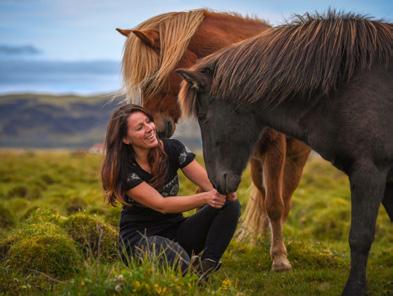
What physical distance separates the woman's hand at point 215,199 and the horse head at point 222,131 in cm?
8

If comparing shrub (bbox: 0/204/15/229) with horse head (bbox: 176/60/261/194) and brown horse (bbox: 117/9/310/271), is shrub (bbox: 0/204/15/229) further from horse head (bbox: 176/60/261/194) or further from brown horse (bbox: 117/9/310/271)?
horse head (bbox: 176/60/261/194)

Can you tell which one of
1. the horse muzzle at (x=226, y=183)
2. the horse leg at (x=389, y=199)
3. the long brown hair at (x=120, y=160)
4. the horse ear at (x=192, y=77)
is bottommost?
the horse leg at (x=389, y=199)

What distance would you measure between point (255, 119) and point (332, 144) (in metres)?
0.80

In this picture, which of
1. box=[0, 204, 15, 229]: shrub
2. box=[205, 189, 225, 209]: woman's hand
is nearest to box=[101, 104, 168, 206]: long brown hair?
box=[205, 189, 225, 209]: woman's hand

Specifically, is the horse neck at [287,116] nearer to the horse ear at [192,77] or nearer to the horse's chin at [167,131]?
the horse ear at [192,77]

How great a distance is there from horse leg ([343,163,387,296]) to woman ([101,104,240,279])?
3.89 feet

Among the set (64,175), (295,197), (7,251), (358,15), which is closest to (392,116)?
(358,15)

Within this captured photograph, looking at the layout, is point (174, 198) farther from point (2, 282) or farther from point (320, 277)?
point (320, 277)

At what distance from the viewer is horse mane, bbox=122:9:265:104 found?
627 cm

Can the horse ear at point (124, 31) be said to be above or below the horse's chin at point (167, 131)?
above

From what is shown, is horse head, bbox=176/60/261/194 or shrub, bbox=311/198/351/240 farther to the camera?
shrub, bbox=311/198/351/240

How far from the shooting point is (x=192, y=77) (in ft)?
16.5

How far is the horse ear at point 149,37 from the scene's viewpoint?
625 cm

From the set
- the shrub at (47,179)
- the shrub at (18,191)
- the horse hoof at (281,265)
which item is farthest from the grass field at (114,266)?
the shrub at (47,179)
